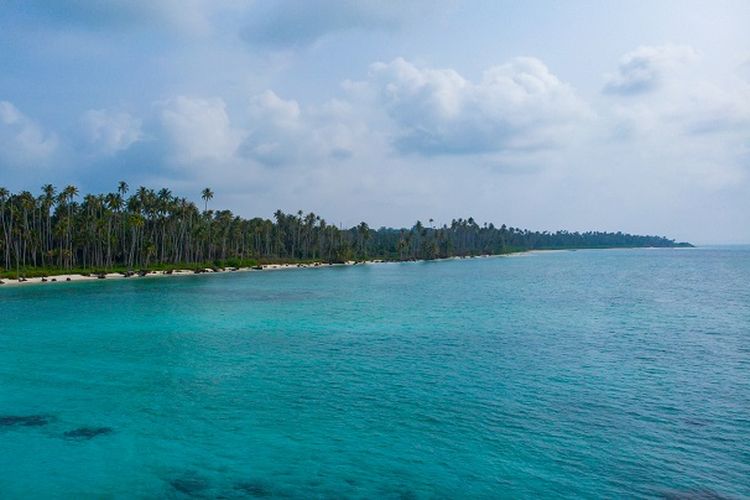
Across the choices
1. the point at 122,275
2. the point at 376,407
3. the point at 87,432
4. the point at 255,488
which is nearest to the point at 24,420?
the point at 87,432

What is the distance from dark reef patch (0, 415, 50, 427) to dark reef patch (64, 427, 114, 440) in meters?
2.08

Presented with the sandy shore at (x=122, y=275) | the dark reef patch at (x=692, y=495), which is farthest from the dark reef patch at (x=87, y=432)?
the sandy shore at (x=122, y=275)

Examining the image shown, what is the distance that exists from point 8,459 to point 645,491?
21420 mm

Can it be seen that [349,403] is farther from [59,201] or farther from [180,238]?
[180,238]

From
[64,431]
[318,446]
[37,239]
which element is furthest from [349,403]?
[37,239]

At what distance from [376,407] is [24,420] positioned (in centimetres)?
1531

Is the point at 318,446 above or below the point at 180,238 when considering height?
below

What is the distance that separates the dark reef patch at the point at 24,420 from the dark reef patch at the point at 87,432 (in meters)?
2.08

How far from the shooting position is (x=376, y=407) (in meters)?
24.7

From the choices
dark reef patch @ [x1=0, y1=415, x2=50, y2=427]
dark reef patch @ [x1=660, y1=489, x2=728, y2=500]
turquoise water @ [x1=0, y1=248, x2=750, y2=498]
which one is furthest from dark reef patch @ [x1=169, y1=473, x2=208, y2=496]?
dark reef patch @ [x1=660, y1=489, x2=728, y2=500]

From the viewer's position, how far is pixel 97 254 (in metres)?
120

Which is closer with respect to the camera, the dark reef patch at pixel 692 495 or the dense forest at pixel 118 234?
the dark reef patch at pixel 692 495

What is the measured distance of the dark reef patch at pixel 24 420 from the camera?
2245cm

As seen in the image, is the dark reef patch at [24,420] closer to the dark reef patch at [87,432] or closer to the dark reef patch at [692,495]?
the dark reef patch at [87,432]
